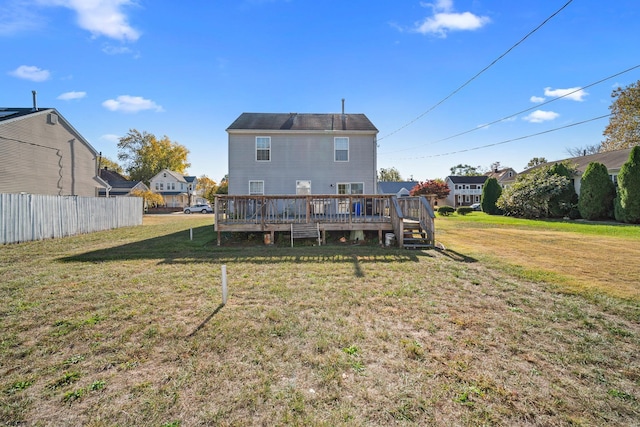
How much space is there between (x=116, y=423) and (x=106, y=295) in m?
3.47

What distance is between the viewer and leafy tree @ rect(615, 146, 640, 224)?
1528cm

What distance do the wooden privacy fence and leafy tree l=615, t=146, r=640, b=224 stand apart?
29860mm

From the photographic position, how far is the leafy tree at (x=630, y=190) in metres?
15.3

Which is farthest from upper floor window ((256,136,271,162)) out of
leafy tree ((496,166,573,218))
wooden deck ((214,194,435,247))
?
leafy tree ((496,166,573,218))

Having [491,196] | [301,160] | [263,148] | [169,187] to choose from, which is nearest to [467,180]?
[491,196]

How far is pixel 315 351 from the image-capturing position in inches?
117

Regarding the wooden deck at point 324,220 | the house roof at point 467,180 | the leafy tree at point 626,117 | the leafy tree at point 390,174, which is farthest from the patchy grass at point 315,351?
the leafy tree at point 390,174

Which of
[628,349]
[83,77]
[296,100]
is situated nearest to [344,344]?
[628,349]

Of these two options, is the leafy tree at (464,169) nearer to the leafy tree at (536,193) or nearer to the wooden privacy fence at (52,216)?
the leafy tree at (536,193)

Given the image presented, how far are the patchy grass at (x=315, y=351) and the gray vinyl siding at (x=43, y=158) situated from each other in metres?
14.1

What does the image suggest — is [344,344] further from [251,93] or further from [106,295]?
[251,93]

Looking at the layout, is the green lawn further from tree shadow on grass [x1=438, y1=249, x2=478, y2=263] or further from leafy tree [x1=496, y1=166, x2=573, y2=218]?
leafy tree [x1=496, y1=166, x2=573, y2=218]

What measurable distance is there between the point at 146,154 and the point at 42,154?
3800cm

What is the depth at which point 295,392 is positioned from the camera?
2.33 meters
